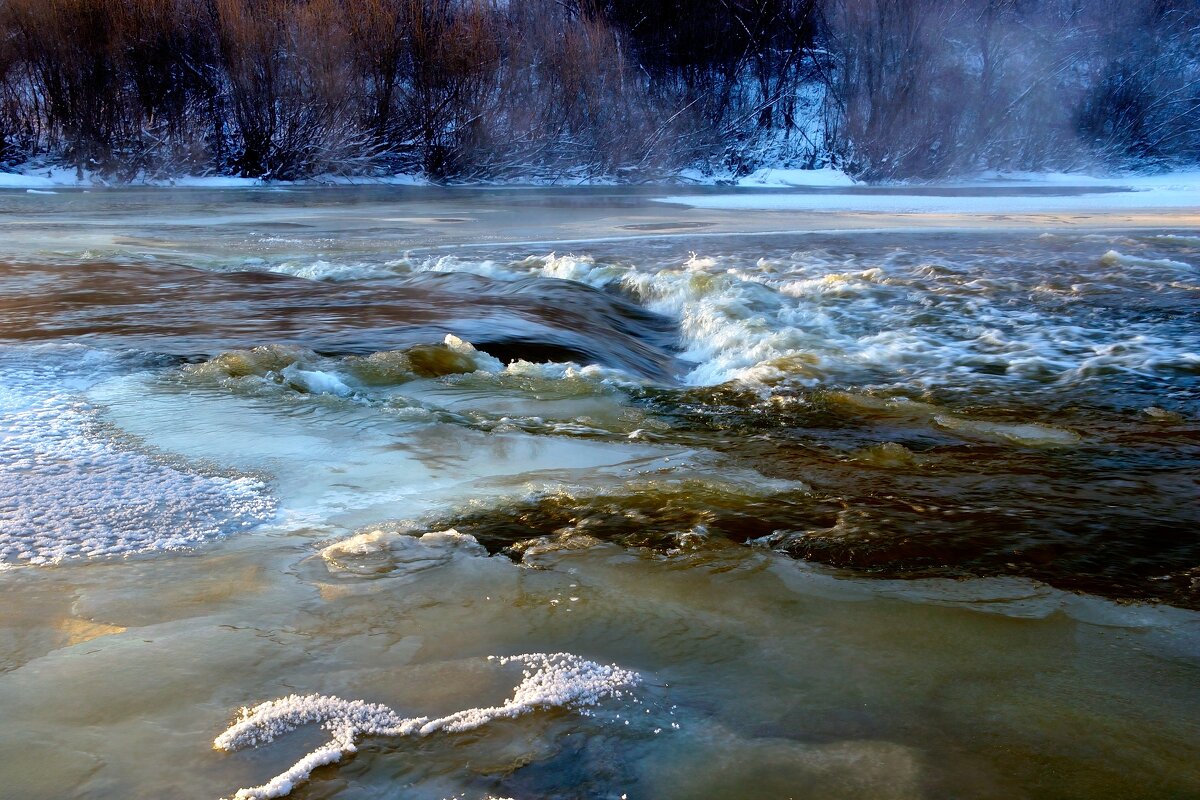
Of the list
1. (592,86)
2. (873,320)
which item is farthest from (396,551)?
(592,86)

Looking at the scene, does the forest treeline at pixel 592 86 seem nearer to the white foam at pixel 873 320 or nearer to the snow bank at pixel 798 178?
the snow bank at pixel 798 178

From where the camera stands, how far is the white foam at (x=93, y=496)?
198 centimetres

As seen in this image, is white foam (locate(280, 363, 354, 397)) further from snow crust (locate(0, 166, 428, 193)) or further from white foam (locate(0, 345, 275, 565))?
snow crust (locate(0, 166, 428, 193))

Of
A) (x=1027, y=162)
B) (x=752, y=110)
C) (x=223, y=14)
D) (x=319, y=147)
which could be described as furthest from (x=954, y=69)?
(x=223, y=14)

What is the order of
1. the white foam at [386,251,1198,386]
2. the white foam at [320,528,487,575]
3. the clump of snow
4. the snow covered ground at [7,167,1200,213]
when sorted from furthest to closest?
the snow covered ground at [7,167,1200,213] → the white foam at [386,251,1198,386] → the white foam at [320,528,487,575] → the clump of snow

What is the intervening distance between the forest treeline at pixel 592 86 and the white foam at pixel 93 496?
64.3ft

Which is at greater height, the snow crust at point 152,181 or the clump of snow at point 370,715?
the snow crust at point 152,181

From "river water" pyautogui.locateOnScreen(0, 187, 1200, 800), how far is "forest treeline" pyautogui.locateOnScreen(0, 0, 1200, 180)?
17.4 m

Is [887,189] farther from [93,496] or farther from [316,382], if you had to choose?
[93,496]

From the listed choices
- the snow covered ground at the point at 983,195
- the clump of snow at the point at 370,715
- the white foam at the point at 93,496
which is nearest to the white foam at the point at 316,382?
the white foam at the point at 93,496

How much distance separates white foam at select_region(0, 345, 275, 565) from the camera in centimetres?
198

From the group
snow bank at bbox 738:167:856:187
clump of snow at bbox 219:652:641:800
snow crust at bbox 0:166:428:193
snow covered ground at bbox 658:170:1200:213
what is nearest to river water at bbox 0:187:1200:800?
clump of snow at bbox 219:652:641:800

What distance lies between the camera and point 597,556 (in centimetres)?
197

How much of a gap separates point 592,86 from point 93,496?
21.4m
